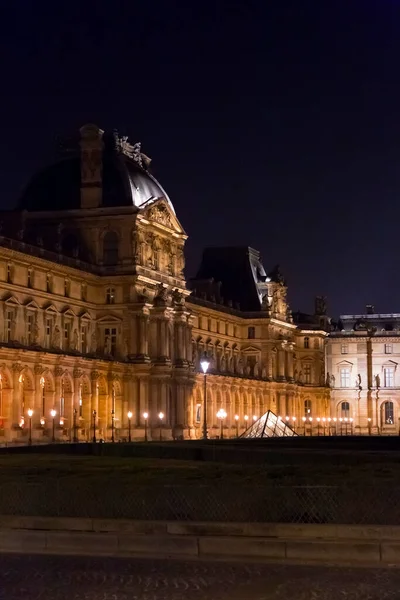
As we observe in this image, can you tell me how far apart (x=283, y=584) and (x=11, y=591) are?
16.7 ft

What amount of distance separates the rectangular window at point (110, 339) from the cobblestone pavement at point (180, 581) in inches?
3388

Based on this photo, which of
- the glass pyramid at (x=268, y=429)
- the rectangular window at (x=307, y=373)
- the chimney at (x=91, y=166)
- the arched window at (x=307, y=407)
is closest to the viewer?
the glass pyramid at (x=268, y=429)

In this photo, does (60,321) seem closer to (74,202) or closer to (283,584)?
(74,202)

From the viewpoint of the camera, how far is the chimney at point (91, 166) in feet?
374

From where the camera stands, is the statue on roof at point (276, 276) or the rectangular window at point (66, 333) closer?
the rectangular window at point (66, 333)

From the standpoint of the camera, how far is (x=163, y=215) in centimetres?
11906

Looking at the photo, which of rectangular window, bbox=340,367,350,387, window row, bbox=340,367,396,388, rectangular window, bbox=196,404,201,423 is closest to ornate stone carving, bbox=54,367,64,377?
rectangular window, bbox=196,404,201,423

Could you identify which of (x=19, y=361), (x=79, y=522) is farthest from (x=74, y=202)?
(x=79, y=522)

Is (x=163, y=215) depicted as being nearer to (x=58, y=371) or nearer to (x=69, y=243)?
(x=69, y=243)

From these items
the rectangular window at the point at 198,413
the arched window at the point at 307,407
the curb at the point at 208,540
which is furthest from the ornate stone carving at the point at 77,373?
the arched window at the point at 307,407

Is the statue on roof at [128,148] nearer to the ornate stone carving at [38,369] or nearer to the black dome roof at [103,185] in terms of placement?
the black dome roof at [103,185]

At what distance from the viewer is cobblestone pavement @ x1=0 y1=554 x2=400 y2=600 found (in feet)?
70.2

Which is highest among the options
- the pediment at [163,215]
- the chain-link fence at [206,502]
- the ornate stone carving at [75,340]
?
the pediment at [163,215]

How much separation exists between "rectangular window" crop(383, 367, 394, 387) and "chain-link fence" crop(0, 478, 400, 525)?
167m
